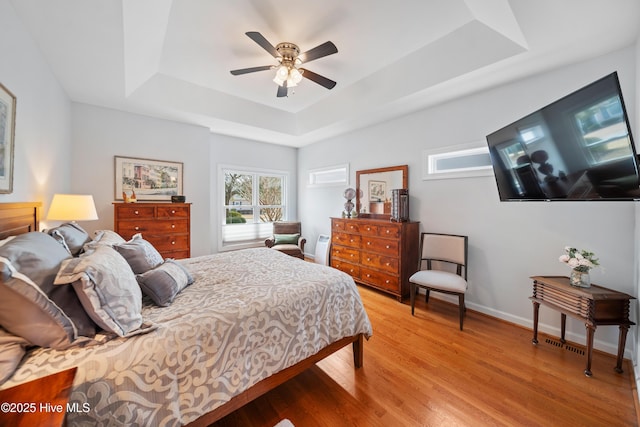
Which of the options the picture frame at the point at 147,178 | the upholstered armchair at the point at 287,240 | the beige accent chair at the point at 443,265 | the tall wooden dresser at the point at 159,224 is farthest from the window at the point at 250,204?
the beige accent chair at the point at 443,265

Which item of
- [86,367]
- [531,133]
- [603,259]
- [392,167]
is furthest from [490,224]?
[86,367]

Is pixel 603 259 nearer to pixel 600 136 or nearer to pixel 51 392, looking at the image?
pixel 600 136

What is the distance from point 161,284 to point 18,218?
3.89 ft

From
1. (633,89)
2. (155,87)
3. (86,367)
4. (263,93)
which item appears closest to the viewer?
(86,367)

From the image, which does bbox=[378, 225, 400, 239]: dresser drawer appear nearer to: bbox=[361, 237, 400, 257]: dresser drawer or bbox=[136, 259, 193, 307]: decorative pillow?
bbox=[361, 237, 400, 257]: dresser drawer

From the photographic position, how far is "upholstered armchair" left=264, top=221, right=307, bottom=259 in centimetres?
448

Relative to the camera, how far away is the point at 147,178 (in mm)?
3785

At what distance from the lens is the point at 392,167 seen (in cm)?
381

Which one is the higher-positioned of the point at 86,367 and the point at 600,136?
the point at 600,136

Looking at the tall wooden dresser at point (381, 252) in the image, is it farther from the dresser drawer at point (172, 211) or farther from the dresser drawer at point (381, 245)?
the dresser drawer at point (172, 211)

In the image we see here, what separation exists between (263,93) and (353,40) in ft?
5.51

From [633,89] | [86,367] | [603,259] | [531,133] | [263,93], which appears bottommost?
[86,367]

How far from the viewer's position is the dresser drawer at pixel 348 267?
3888mm

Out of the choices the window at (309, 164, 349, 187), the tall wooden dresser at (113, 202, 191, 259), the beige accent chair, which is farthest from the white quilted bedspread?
the window at (309, 164, 349, 187)
